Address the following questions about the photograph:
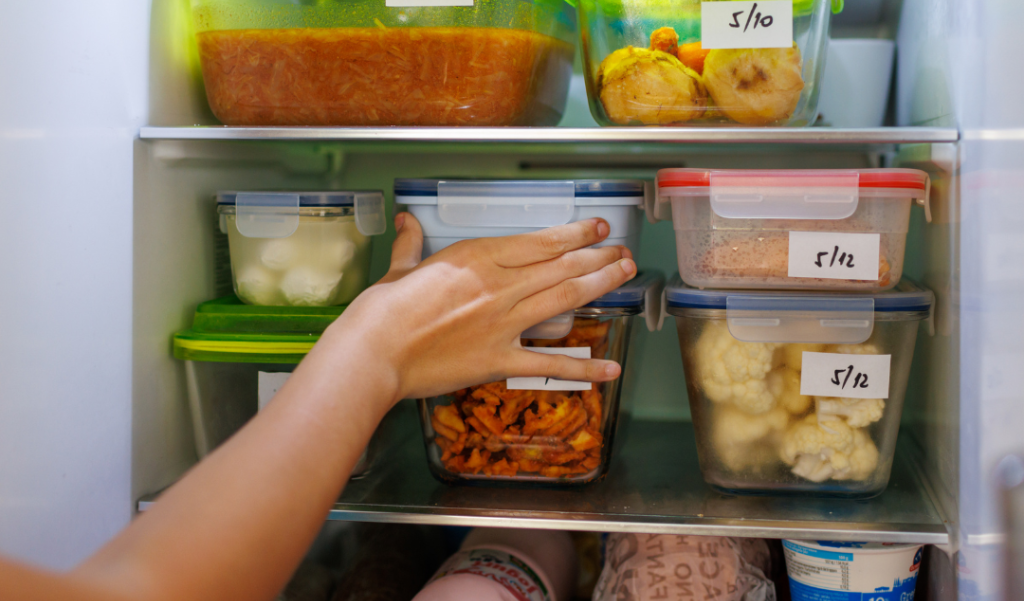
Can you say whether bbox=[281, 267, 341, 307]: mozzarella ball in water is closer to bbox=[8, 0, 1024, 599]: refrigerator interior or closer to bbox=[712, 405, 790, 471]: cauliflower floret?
bbox=[8, 0, 1024, 599]: refrigerator interior

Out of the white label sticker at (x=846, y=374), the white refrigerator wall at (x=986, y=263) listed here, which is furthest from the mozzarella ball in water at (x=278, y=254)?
the white refrigerator wall at (x=986, y=263)

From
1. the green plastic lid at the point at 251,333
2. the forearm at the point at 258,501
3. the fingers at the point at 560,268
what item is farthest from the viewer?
the green plastic lid at the point at 251,333

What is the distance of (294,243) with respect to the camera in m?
1.01

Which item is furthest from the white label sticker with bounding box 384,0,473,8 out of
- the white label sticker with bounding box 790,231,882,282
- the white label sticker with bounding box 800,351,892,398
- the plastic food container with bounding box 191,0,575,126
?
the white label sticker with bounding box 800,351,892,398

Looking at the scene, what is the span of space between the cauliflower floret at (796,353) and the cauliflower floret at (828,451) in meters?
0.07

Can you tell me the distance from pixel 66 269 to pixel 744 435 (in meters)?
0.87

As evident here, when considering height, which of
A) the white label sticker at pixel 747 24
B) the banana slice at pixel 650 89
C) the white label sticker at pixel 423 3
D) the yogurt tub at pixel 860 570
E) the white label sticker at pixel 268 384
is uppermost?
the white label sticker at pixel 423 3

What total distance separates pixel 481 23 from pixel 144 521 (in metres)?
0.68

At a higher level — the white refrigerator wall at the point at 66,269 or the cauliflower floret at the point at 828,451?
the white refrigerator wall at the point at 66,269

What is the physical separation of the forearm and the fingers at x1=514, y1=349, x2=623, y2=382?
0.71 feet

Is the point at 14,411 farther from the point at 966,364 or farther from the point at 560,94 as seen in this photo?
the point at 966,364

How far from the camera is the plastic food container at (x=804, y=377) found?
2.92ft

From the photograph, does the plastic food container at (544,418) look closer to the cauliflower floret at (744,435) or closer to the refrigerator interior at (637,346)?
the refrigerator interior at (637,346)

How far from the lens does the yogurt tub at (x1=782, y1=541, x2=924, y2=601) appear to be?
0.90m
